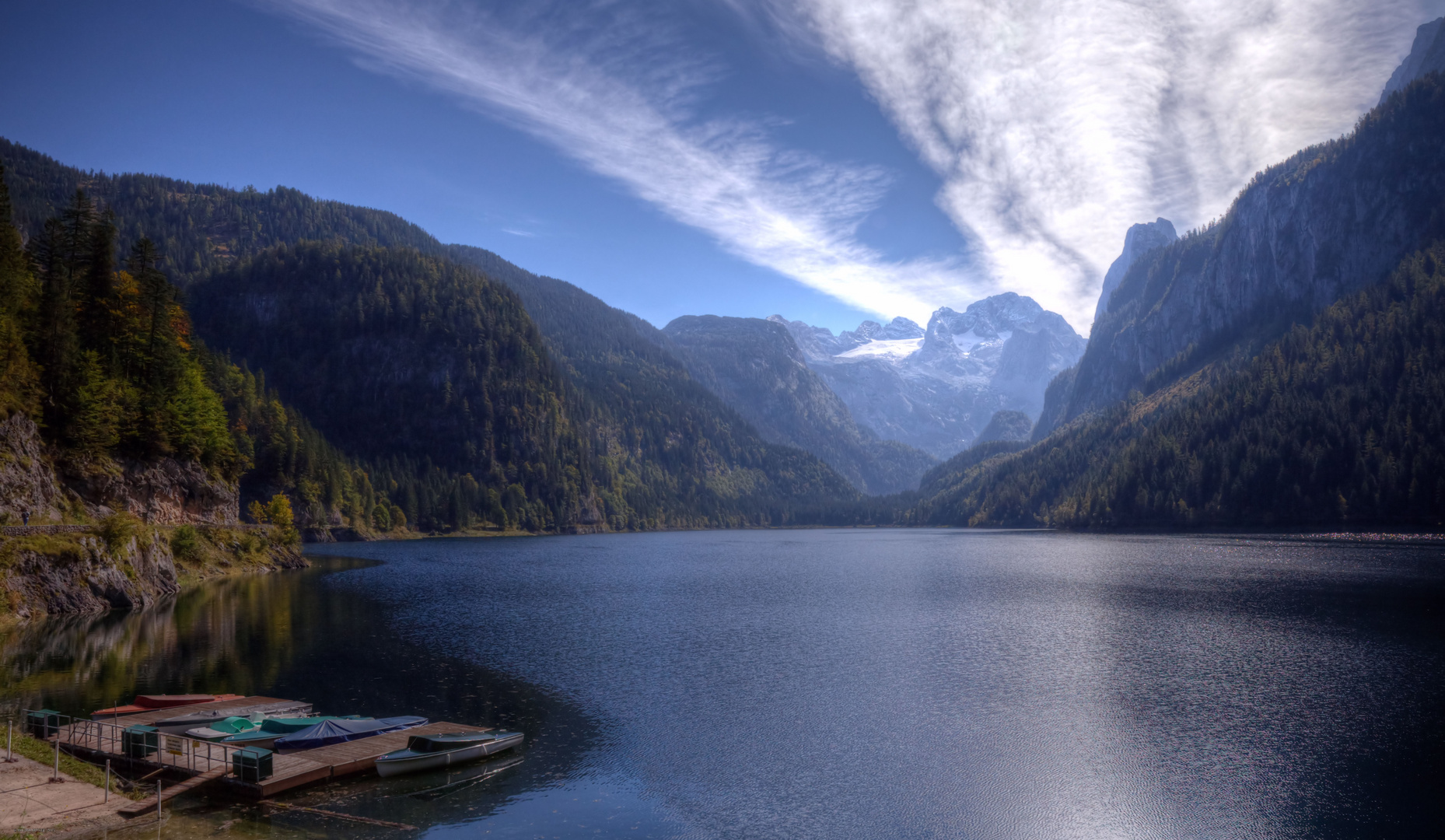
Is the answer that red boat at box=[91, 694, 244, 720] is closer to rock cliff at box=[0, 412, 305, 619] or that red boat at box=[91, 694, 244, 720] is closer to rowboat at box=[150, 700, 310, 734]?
rowboat at box=[150, 700, 310, 734]

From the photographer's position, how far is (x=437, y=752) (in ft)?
110

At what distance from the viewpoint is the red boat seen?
3841 cm

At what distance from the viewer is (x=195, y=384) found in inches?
4272

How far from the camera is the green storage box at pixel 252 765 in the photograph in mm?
29797

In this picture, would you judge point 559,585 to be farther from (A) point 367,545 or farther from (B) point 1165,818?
(A) point 367,545

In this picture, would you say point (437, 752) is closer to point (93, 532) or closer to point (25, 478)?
point (93, 532)

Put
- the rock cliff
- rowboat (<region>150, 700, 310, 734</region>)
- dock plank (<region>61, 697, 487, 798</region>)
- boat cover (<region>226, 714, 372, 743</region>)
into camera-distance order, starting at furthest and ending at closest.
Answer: the rock cliff < rowboat (<region>150, 700, 310, 734</region>) < boat cover (<region>226, 714, 372, 743</region>) < dock plank (<region>61, 697, 487, 798</region>)

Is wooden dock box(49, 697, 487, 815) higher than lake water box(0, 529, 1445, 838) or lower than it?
higher

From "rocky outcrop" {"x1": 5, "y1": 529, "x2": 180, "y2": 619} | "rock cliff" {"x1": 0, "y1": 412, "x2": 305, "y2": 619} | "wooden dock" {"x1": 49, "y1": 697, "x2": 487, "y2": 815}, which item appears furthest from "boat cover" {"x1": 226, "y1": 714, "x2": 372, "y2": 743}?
"rocky outcrop" {"x1": 5, "y1": 529, "x2": 180, "y2": 619}

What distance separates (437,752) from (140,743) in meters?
11.9

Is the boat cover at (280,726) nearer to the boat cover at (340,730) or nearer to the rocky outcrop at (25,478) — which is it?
the boat cover at (340,730)

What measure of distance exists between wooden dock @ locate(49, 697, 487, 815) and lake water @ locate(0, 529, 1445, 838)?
5.54ft

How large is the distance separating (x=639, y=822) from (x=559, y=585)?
79929 millimetres

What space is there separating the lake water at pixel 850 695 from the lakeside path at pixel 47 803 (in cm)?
217
